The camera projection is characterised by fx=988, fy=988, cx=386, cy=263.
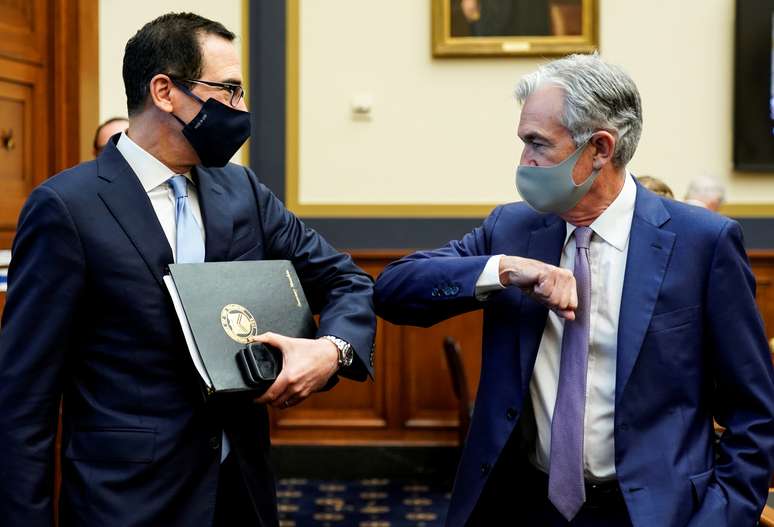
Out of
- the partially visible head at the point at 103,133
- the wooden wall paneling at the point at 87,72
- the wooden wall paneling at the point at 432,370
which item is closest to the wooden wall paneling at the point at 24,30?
the wooden wall paneling at the point at 87,72

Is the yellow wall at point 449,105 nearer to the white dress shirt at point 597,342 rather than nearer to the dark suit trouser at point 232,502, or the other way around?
the white dress shirt at point 597,342

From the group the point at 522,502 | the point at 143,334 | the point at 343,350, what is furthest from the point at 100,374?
the point at 522,502

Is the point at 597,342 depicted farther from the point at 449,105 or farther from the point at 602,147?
the point at 449,105

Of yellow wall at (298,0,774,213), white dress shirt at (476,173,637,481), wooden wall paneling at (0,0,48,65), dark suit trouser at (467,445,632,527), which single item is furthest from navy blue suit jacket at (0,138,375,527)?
yellow wall at (298,0,774,213)

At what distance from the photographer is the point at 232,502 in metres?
2.14

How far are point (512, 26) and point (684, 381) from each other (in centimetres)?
465

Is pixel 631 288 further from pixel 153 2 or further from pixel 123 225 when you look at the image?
pixel 153 2

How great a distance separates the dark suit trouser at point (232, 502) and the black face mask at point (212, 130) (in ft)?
2.15

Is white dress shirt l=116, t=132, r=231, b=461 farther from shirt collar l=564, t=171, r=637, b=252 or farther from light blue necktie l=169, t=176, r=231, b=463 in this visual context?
shirt collar l=564, t=171, r=637, b=252

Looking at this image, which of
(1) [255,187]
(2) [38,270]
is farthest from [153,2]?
(2) [38,270]

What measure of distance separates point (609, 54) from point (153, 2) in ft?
9.59

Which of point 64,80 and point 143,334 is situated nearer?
point 143,334

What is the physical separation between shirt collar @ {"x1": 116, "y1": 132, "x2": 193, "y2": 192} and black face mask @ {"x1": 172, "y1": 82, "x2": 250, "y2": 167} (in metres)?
0.09

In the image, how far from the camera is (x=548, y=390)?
2.08 meters
